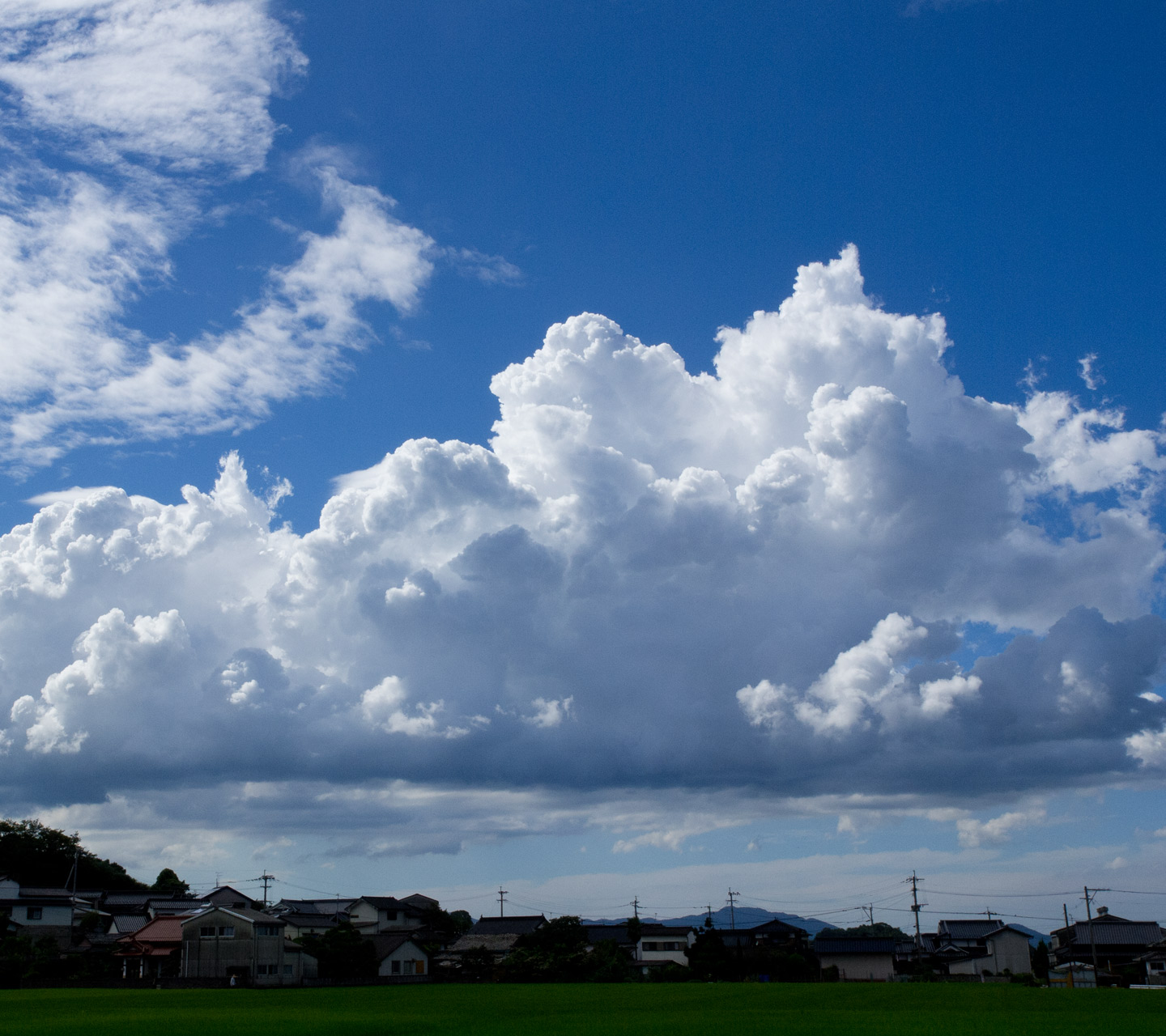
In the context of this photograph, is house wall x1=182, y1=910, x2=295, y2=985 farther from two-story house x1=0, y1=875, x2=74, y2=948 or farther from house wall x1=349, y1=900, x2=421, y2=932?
house wall x1=349, y1=900, x2=421, y2=932

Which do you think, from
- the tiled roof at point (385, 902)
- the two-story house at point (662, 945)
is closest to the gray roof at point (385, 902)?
the tiled roof at point (385, 902)

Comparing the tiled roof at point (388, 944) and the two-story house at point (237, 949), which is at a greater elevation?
the two-story house at point (237, 949)

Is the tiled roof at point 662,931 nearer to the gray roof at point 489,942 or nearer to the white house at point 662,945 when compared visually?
the white house at point 662,945

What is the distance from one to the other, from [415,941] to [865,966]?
4677 cm

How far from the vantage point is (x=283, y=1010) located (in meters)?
49.8

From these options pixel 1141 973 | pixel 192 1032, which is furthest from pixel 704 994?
pixel 1141 973

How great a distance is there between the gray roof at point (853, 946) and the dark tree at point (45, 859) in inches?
3799

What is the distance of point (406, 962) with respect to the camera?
92625 millimetres

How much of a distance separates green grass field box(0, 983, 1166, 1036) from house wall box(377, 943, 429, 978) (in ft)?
63.8

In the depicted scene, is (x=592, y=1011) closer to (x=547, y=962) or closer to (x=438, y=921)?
(x=547, y=962)

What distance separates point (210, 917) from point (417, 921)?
4633 cm

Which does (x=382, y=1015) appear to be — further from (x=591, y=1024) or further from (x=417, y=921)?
(x=417, y=921)

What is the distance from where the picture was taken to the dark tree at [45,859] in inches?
5374

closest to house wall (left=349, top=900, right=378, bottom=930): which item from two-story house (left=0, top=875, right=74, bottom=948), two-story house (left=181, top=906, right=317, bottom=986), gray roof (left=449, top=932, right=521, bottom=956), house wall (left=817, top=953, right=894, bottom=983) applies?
gray roof (left=449, top=932, right=521, bottom=956)
